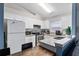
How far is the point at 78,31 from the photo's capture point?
1.25m

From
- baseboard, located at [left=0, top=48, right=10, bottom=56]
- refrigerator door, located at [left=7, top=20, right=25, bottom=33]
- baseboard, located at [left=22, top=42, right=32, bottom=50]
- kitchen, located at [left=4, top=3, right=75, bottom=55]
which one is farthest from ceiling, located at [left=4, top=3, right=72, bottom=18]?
baseboard, located at [left=0, top=48, right=10, bottom=56]

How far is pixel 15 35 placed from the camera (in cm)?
118

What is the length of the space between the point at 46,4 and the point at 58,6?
20 centimetres

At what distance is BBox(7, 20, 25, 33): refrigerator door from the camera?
108 cm

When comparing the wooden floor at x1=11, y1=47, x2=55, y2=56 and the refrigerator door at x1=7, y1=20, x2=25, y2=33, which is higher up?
the refrigerator door at x1=7, y1=20, x2=25, y2=33

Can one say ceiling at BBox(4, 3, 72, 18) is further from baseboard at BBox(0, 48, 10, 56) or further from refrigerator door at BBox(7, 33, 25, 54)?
baseboard at BBox(0, 48, 10, 56)

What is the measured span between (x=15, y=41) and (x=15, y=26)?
27cm

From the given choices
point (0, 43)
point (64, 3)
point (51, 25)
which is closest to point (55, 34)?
point (51, 25)

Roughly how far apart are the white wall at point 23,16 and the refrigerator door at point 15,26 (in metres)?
0.06

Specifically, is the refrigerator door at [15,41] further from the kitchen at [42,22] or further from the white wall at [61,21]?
the white wall at [61,21]

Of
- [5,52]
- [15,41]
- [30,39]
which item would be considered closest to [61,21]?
[30,39]

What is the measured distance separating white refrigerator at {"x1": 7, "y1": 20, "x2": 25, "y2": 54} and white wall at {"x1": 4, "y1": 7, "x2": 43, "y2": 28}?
70 mm

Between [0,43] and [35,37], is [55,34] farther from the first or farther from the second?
[0,43]

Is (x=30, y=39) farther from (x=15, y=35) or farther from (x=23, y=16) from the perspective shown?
(x=23, y=16)
